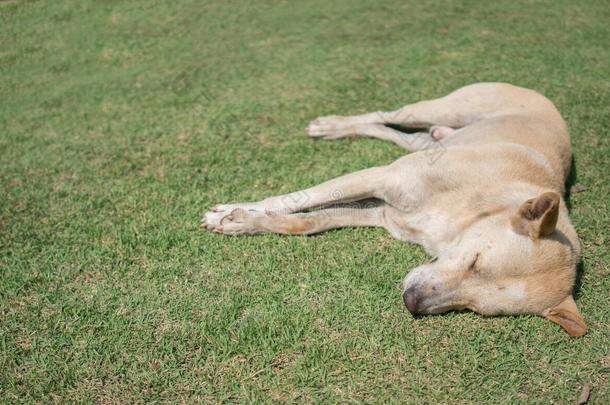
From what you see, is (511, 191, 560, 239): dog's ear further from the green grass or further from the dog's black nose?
the dog's black nose

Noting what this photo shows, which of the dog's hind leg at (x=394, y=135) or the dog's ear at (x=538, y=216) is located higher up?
the dog's ear at (x=538, y=216)

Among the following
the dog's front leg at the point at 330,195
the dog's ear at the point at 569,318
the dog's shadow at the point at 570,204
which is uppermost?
the dog's front leg at the point at 330,195

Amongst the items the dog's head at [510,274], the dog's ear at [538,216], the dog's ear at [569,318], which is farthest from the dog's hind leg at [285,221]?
the dog's ear at [569,318]

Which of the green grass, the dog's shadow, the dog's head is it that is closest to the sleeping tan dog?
the dog's head

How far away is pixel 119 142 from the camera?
5.54m

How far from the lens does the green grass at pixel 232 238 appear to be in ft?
10.6

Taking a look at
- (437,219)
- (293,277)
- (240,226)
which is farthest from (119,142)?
(437,219)

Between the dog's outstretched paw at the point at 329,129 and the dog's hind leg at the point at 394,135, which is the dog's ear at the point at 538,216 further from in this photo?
the dog's outstretched paw at the point at 329,129

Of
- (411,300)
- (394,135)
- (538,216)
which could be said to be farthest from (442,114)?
(411,300)

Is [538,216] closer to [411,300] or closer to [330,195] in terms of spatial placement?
[411,300]

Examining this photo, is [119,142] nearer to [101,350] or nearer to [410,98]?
[101,350]

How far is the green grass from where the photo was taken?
10.6ft

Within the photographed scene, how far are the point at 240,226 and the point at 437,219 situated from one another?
1611 mm

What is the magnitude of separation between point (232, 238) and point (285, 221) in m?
0.47
